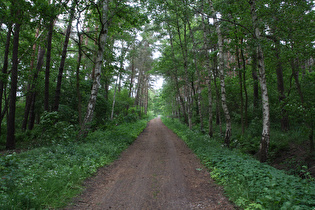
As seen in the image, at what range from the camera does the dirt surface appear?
3.71 m

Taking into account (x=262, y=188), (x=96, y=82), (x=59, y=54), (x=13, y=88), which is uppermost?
(x=59, y=54)

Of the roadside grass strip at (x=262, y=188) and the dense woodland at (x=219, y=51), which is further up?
the dense woodland at (x=219, y=51)

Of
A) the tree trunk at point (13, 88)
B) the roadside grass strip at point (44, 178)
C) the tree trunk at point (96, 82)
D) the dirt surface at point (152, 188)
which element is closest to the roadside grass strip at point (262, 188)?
the dirt surface at point (152, 188)

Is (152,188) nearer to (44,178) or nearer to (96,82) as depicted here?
(44,178)

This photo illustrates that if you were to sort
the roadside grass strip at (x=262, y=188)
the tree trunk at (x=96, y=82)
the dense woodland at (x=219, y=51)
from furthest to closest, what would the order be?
the tree trunk at (x=96, y=82), the dense woodland at (x=219, y=51), the roadside grass strip at (x=262, y=188)

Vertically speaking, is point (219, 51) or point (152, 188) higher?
point (219, 51)

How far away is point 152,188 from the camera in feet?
14.7

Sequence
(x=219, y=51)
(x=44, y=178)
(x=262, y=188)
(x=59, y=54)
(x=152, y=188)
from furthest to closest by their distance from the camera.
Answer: (x=59, y=54)
(x=219, y=51)
(x=152, y=188)
(x=44, y=178)
(x=262, y=188)

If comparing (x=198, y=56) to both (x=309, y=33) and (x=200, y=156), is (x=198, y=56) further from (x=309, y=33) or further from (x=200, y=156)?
(x=200, y=156)

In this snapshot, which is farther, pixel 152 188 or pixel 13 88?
pixel 13 88

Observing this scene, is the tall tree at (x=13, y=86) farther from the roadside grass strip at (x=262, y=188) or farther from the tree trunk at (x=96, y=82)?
the roadside grass strip at (x=262, y=188)

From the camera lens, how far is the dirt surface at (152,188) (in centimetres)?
371

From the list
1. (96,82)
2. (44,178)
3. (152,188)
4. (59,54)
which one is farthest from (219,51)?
(59,54)

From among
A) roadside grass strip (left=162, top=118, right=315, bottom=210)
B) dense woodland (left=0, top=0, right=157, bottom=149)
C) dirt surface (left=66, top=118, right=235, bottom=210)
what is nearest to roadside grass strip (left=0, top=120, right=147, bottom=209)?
dirt surface (left=66, top=118, right=235, bottom=210)
